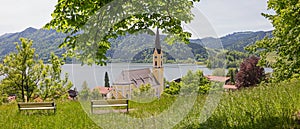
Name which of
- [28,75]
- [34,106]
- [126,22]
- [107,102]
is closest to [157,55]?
[126,22]

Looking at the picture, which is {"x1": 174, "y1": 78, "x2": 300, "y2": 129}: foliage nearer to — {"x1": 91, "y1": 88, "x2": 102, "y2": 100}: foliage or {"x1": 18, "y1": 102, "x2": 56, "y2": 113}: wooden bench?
{"x1": 91, "y1": 88, "x2": 102, "y2": 100}: foliage

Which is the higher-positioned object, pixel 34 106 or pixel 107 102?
pixel 107 102

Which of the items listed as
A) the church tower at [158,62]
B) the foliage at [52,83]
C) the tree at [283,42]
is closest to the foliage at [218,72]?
the church tower at [158,62]

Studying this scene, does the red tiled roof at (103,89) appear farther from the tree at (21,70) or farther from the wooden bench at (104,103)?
the tree at (21,70)

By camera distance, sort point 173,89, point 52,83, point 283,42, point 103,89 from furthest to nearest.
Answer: point 52,83, point 283,42, point 173,89, point 103,89

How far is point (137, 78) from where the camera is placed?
197 inches

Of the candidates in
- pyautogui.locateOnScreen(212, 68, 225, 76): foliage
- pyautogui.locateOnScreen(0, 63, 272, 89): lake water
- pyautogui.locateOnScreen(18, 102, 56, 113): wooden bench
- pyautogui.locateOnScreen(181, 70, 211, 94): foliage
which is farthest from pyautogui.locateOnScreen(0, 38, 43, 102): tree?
pyautogui.locateOnScreen(212, 68, 225, 76): foliage

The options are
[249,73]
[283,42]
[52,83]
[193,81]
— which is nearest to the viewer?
[193,81]

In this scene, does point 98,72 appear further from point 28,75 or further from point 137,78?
point 28,75

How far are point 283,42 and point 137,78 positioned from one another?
40.4ft

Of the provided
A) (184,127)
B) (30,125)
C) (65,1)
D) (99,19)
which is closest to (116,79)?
(99,19)

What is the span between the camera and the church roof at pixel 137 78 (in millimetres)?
4820

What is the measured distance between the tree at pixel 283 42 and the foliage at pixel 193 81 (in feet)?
23.6

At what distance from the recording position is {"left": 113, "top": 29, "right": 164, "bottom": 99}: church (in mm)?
4828
